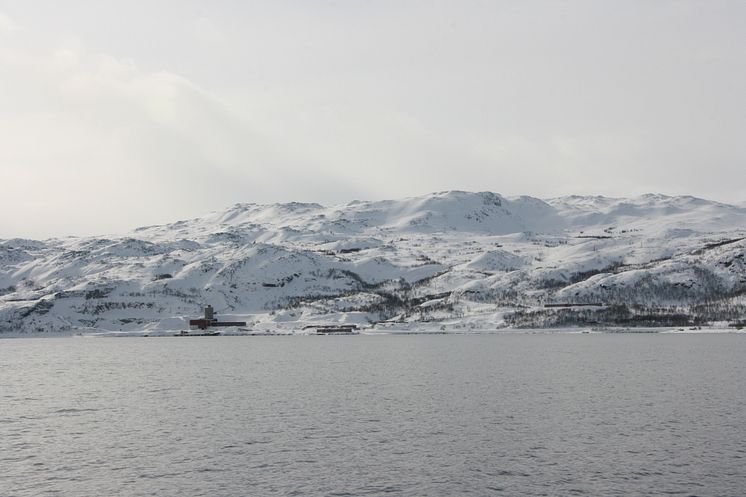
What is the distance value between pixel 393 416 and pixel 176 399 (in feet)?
111

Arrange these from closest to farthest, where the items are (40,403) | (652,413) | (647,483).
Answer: (647,483), (652,413), (40,403)

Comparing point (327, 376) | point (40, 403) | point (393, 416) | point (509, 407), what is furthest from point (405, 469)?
point (327, 376)

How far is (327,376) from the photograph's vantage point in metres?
121

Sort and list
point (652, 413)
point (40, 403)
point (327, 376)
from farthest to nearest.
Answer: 1. point (327, 376)
2. point (40, 403)
3. point (652, 413)

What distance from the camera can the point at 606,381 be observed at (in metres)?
105

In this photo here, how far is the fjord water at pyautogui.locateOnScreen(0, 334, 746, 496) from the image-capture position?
47.6 m

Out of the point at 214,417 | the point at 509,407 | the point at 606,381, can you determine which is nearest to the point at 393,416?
the point at 509,407

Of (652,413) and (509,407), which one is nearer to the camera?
(652,413)

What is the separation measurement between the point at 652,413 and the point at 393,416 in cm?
2754

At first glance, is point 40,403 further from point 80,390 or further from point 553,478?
point 553,478

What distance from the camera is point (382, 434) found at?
64.1 metres

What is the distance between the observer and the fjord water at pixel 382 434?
4759cm

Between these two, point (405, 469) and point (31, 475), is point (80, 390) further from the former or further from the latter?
point (405, 469)

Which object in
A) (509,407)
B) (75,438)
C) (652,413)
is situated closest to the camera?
(75,438)
